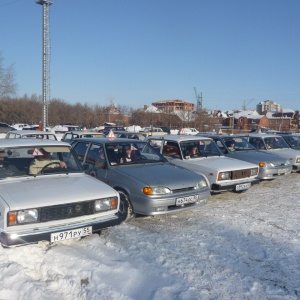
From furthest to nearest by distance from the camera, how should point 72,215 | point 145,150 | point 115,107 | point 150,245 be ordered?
1. point 115,107
2. point 145,150
3. point 150,245
4. point 72,215

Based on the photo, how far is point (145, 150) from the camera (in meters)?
7.64

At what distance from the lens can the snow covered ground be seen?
3709 millimetres

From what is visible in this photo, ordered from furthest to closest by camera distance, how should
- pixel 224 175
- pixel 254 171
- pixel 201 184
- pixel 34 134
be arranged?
pixel 34 134
pixel 254 171
pixel 224 175
pixel 201 184

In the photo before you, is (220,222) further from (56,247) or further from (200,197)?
(56,247)

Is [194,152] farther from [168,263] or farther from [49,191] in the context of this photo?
[49,191]

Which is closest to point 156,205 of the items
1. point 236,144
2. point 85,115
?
point 236,144

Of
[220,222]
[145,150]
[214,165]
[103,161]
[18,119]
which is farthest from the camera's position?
[18,119]

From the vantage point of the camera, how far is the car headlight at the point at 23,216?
13.7 ft

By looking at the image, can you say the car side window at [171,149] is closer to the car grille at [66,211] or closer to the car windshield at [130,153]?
the car windshield at [130,153]

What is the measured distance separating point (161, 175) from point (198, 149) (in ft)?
9.88

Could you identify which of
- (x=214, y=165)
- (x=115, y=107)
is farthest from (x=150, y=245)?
(x=115, y=107)

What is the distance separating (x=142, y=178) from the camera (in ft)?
20.2

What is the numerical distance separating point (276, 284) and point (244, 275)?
38cm

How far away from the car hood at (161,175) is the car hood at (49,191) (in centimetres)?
106
